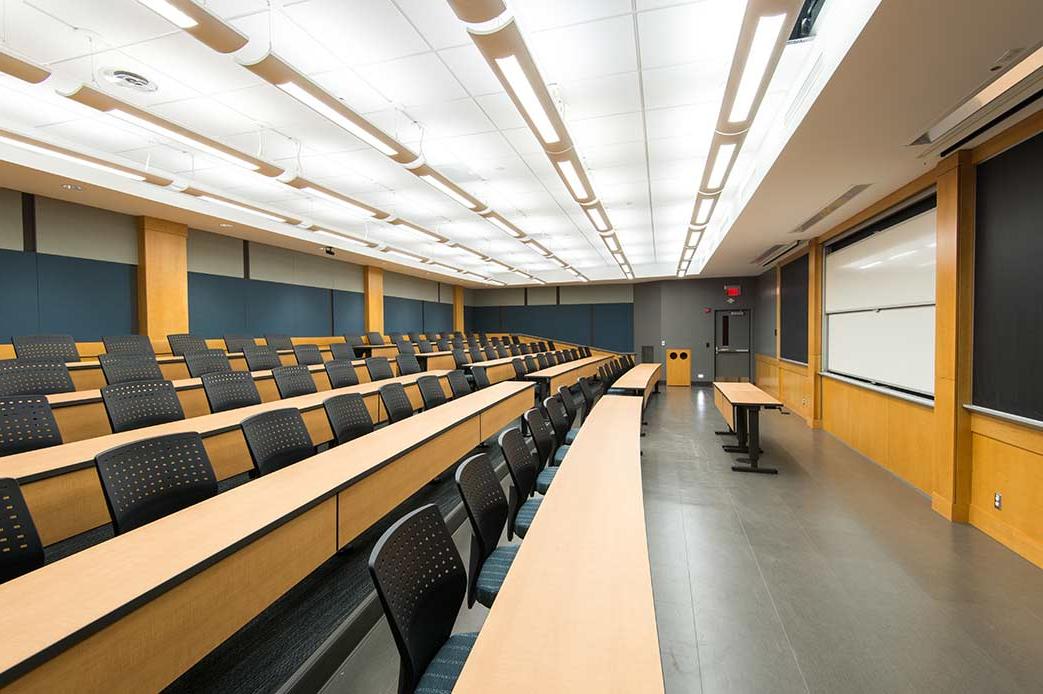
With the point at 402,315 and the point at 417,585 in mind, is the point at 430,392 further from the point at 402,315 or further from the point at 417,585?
the point at 402,315

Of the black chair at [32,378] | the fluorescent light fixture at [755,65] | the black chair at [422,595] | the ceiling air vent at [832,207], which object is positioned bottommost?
the black chair at [422,595]

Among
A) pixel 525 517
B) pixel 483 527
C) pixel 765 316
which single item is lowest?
pixel 525 517

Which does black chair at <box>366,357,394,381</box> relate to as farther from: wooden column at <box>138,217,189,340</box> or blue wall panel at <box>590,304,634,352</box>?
blue wall panel at <box>590,304,634,352</box>

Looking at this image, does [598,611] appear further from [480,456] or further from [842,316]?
[842,316]

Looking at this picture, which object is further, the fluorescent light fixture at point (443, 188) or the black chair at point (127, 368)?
the fluorescent light fixture at point (443, 188)

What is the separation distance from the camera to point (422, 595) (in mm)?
1404

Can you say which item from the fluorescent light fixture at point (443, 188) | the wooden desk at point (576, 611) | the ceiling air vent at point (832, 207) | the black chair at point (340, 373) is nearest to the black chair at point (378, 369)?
the black chair at point (340, 373)

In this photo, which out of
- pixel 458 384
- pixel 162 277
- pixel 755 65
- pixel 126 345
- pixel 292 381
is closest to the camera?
pixel 755 65

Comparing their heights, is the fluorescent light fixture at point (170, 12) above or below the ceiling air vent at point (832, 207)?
above

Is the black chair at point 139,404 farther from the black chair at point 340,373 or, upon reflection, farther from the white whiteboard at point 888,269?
the white whiteboard at point 888,269

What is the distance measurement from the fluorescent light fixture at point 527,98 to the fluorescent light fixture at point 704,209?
105 inches

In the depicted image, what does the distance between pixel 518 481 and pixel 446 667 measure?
114cm

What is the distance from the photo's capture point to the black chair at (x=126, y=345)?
5391mm

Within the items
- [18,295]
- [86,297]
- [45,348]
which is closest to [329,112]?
[45,348]
